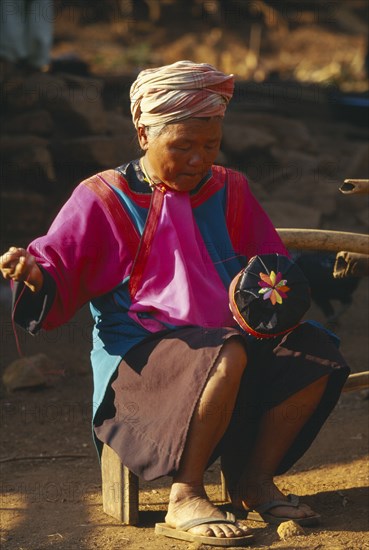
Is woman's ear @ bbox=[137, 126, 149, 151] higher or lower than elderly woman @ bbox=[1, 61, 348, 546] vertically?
higher

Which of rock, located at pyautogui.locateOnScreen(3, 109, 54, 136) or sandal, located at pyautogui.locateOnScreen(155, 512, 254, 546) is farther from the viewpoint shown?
rock, located at pyautogui.locateOnScreen(3, 109, 54, 136)

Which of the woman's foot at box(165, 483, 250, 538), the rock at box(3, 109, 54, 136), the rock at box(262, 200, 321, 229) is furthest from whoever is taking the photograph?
the rock at box(3, 109, 54, 136)

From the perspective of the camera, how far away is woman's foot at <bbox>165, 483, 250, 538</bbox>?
11.4ft

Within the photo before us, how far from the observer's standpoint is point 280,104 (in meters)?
10.5

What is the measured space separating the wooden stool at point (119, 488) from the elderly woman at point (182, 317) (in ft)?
0.46

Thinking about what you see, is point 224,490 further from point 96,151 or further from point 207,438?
point 96,151

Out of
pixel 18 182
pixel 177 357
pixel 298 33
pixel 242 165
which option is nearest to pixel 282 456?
pixel 177 357

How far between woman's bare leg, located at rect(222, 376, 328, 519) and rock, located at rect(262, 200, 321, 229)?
4.35 m

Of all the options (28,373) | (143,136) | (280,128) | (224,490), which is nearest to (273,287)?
(143,136)

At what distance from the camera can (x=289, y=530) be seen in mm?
3529

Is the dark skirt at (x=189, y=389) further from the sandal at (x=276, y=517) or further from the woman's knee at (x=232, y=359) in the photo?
the sandal at (x=276, y=517)

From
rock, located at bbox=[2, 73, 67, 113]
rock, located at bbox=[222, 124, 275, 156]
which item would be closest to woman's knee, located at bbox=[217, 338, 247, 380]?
rock, located at bbox=[2, 73, 67, 113]

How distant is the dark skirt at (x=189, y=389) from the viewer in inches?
138

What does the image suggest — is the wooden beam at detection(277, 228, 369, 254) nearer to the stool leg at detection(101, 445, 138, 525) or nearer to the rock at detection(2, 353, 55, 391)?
the stool leg at detection(101, 445, 138, 525)
